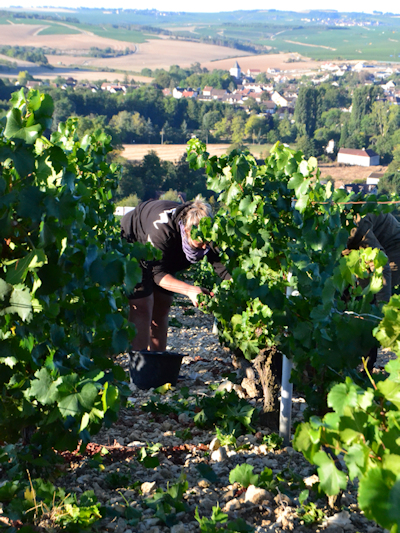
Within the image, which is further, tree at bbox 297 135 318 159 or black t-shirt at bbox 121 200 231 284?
tree at bbox 297 135 318 159

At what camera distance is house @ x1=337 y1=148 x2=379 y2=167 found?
259 ft

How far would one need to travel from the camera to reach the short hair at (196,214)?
406cm

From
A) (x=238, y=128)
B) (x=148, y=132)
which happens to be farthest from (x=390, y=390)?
(x=238, y=128)

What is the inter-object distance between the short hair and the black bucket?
3.49ft

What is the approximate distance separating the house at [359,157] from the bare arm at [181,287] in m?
79.2

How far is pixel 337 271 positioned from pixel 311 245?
82cm

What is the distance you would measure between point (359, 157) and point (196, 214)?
8078 centimetres

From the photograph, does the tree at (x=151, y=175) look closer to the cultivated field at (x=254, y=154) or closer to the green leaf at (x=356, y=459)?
the cultivated field at (x=254, y=154)

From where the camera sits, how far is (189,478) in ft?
9.78

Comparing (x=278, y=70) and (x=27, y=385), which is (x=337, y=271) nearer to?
(x=27, y=385)

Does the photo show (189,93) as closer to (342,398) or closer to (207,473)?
(207,473)

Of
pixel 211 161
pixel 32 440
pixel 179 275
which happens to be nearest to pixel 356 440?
pixel 32 440

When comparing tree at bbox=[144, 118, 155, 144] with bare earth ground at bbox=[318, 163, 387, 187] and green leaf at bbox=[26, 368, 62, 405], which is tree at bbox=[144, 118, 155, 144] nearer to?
bare earth ground at bbox=[318, 163, 387, 187]

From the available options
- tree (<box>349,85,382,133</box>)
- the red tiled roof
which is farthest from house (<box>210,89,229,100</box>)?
the red tiled roof
